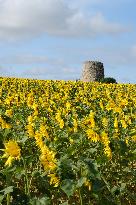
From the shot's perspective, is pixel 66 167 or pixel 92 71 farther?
pixel 92 71

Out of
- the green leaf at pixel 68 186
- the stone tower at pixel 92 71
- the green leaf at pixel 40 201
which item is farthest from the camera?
the stone tower at pixel 92 71

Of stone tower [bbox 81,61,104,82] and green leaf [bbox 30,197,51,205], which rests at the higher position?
stone tower [bbox 81,61,104,82]

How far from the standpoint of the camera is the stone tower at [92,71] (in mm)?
39656

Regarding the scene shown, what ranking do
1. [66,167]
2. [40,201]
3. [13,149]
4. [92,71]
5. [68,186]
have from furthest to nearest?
[92,71] < [66,167] < [13,149] < [68,186] < [40,201]

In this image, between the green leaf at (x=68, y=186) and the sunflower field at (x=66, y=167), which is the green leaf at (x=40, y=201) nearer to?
the sunflower field at (x=66, y=167)

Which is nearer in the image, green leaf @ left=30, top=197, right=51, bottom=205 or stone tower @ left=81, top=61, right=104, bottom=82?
green leaf @ left=30, top=197, right=51, bottom=205

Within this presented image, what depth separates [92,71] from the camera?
130 feet

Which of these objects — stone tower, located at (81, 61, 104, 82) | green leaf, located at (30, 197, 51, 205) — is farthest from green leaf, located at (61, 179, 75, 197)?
stone tower, located at (81, 61, 104, 82)

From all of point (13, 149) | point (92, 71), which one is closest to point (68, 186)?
point (13, 149)

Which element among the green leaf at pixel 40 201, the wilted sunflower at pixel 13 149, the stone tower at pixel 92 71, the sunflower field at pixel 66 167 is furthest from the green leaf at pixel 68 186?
the stone tower at pixel 92 71

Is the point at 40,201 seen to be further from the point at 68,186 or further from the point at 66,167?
the point at 66,167

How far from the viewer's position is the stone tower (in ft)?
130

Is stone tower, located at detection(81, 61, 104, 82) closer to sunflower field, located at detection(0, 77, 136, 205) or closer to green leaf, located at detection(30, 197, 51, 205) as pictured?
sunflower field, located at detection(0, 77, 136, 205)

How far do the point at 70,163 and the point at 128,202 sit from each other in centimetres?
188
